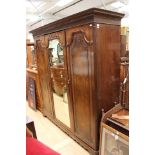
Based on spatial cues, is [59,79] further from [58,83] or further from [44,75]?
[44,75]

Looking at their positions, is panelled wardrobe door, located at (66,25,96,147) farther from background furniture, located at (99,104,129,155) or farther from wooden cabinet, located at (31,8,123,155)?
background furniture, located at (99,104,129,155)

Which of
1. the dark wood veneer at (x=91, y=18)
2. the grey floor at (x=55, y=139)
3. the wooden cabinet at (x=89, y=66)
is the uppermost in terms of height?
the dark wood veneer at (x=91, y=18)

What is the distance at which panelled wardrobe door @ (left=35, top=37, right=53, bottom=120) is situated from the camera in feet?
10.1

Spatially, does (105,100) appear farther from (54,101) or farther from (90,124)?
(54,101)

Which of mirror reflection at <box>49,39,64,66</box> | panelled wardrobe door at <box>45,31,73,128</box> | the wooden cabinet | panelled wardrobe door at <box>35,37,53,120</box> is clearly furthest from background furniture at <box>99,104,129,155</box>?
panelled wardrobe door at <box>35,37,53,120</box>

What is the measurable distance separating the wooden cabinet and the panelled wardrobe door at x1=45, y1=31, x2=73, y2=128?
0.02m

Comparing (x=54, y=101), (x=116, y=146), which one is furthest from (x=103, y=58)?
(x=54, y=101)

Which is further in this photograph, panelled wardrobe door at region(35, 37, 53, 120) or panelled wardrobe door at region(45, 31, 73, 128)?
panelled wardrobe door at region(35, 37, 53, 120)

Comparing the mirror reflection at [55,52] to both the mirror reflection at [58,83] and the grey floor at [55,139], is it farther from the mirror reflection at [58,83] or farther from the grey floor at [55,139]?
the grey floor at [55,139]

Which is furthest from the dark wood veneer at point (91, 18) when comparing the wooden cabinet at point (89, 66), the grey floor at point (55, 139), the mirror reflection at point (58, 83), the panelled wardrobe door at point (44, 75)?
the grey floor at point (55, 139)

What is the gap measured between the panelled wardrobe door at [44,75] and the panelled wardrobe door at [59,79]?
0.12 m

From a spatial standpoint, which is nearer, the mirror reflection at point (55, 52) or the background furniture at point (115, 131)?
the background furniture at point (115, 131)

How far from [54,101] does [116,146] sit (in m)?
1.58

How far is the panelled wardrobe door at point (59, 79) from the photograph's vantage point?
254 cm
